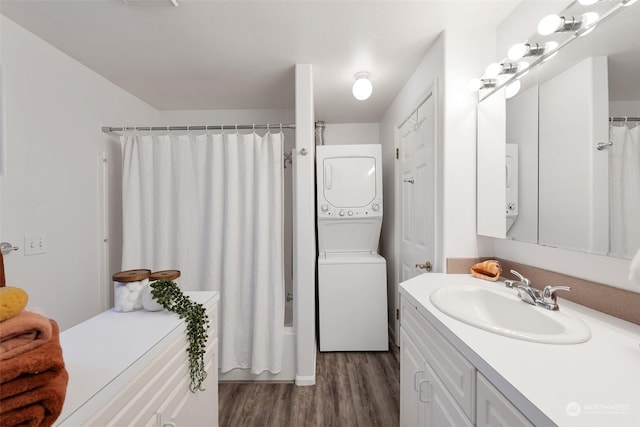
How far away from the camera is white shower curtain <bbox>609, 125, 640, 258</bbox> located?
86cm

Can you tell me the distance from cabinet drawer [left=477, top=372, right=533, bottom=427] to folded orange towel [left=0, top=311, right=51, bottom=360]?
38.4 inches

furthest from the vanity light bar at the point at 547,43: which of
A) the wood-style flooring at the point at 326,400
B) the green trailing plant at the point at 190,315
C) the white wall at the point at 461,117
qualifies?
the wood-style flooring at the point at 326,400

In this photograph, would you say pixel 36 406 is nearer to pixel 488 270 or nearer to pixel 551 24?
pixel 488 270

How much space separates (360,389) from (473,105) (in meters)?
2.05

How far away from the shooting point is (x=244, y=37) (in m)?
1.65

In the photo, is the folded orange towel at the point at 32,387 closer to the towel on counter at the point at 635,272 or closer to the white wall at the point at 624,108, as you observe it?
the towel on counter at the point at 635,272

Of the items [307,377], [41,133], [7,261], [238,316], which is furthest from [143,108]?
[307,377]

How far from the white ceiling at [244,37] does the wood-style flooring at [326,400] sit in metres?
2.39

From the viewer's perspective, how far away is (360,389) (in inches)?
75.6

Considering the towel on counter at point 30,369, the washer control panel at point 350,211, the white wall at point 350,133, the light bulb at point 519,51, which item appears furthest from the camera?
the white wall at point 350,133

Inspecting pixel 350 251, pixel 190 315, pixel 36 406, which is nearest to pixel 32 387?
pixel 36 406

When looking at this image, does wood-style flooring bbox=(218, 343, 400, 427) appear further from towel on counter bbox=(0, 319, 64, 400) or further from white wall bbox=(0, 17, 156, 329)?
towel on counter bbox=(0, 319, 64, 400)

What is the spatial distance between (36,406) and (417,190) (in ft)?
6.76

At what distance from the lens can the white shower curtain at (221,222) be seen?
6.61 ft
